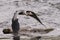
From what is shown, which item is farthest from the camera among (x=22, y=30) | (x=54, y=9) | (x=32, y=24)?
(x=54, y=9)

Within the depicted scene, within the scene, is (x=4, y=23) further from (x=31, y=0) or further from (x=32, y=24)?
(x=31, y=0)

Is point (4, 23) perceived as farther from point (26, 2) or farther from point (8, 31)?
point (26, 2)

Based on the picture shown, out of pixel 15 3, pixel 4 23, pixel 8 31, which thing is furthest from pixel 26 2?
pixel 8 31

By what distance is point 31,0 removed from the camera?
221 inches

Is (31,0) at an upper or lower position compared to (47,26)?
upper

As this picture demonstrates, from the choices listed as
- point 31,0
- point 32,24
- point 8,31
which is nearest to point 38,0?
point 31,0

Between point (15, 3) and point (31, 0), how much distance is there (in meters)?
0.39

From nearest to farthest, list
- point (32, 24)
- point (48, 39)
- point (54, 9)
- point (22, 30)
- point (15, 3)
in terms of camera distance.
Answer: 1. point (48, 39)
2. point (22, 30)
3. point (32, 24)
4. point (54, 9)
5. point (15, 3)

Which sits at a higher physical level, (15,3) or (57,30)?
(15,3)

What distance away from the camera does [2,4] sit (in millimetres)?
5242

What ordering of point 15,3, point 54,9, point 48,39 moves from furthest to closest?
point 15,3
point 54,9
point 48,39

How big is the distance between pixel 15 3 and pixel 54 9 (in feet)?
2.55

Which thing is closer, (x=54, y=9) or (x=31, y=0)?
(x=54, y=9)

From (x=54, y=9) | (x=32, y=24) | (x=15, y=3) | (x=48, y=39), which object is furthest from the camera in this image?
(x=15, y=3)
